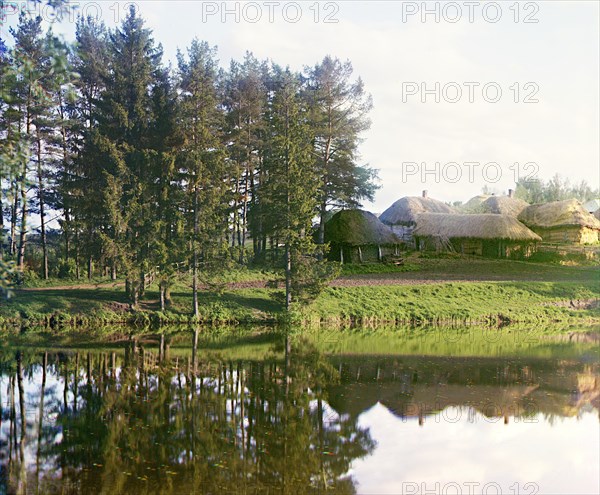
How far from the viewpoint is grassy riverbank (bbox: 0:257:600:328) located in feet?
88.3

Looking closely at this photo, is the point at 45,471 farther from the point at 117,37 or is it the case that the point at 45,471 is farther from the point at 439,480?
the point at 117,37

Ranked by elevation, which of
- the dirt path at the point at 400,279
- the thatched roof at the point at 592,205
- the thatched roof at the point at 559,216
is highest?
the thatched roof at the point at 592,205

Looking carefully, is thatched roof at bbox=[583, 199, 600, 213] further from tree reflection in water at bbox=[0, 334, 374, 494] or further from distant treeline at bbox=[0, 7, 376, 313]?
tree reflection in water at bbox=[0, 334, 374, 494]

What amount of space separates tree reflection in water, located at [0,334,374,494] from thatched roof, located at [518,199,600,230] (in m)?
35.8

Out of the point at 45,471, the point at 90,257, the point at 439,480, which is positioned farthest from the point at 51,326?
the point at 439,480

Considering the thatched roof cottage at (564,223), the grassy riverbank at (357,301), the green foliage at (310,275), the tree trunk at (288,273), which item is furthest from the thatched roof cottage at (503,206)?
the tree trunk at (288,273)

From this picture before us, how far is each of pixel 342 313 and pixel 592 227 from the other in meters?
28.1

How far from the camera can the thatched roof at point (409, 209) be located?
47934 mm

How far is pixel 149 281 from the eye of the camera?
29266 millimetres

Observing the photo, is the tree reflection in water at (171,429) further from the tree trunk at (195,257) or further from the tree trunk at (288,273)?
the tree trunk at (288,273)

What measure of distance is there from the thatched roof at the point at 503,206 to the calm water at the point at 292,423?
33283 millimetres

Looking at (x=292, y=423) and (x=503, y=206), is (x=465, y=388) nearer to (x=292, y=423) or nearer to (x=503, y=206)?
(x=292, y=423)

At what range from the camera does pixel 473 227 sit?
45.9m

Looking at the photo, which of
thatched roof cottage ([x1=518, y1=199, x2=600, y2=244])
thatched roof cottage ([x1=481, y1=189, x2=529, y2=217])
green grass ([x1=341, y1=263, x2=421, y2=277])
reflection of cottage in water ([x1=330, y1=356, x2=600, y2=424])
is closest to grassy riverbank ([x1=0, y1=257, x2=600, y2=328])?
green grass ([x1=341, y1=263, x2=421, y2=277])
